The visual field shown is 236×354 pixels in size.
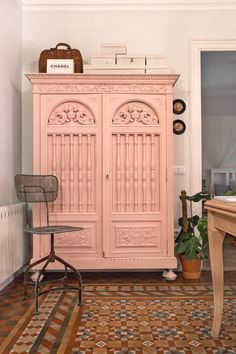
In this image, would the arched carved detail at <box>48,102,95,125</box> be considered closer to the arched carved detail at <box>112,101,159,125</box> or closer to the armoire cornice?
the arched carved detail at <box>112,101,159,125</box>

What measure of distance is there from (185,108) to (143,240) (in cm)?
155

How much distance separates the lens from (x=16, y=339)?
2041mm

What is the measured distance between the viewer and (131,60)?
3.45 meters

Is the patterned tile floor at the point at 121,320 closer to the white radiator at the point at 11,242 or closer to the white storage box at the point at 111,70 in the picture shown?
the white radiator at the point at 11,242

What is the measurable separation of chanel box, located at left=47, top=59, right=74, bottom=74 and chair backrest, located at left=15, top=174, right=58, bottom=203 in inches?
40.0

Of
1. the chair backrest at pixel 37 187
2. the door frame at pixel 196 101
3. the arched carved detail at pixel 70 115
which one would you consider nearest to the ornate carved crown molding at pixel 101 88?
the arched carved detail at pixel 70 115

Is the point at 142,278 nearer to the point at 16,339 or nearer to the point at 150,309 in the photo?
the point at 150,309

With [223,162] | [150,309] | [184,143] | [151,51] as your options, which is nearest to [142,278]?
[150,309]

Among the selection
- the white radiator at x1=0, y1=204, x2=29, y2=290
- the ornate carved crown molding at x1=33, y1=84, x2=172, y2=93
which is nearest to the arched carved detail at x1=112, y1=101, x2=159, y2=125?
the ornate carved crown molding at x1=33, y1=84, x2=172, y2=93

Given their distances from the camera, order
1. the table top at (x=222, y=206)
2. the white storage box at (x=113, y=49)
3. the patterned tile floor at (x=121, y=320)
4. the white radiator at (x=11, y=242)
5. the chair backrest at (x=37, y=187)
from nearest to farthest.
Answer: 1. the table top at (x=222, y=206)
2. the patterned tile floor at (x=121, y=320)
3. the white radiator at (x=11, y=242)
4. the chair backrest at (x=37, y=187)
5. the white storage box at (x=113, y=49)

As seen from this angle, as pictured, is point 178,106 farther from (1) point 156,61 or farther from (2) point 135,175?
(2) point 135,175

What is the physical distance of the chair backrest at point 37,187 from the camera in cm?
303

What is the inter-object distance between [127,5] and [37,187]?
2.30 m

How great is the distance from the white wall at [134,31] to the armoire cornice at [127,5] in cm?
4
